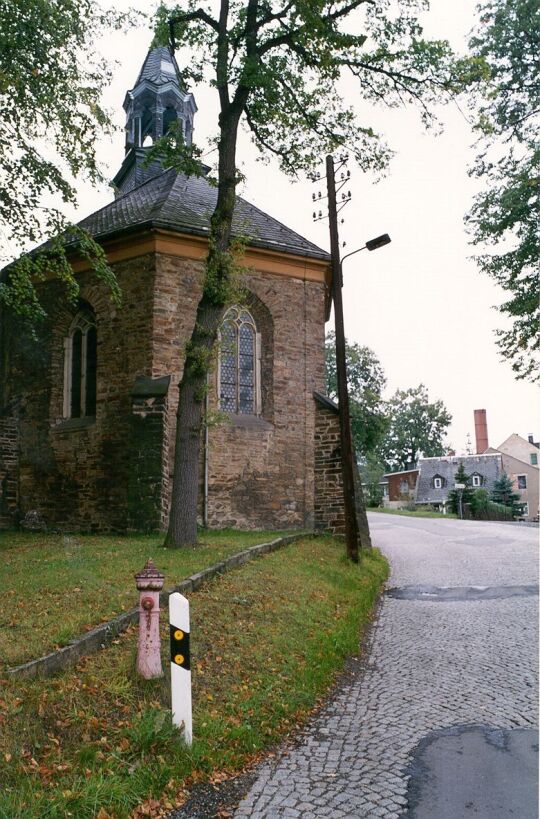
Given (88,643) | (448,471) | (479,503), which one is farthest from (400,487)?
(88,643)

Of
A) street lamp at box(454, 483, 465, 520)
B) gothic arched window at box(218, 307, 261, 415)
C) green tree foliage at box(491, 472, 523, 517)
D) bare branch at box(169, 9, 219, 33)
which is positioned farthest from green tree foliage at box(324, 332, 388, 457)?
bare branch at box(169, 9, 219, 33)

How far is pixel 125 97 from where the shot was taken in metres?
24.8

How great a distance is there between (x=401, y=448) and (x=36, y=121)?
2617 inches

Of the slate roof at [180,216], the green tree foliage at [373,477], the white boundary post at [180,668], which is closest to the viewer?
the white boundary post at [180,668]

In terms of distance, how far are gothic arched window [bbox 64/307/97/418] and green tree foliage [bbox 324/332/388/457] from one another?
57.5 ft

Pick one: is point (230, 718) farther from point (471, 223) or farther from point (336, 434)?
point (471, 223)

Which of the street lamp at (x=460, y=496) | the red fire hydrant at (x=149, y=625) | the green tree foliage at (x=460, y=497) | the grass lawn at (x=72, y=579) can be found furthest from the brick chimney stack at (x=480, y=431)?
the red fire hydrant at (x=149, y=625)

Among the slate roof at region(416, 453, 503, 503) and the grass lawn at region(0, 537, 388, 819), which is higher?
the slate roof at region(416, 453, 503, 503)

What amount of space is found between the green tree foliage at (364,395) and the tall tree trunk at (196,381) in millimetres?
21450

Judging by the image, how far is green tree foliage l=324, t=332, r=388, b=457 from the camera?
3531cm

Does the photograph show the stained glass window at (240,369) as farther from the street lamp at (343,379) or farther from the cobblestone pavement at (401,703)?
the cobblestone pavement at (401,703)

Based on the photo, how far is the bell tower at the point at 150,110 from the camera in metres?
23.5

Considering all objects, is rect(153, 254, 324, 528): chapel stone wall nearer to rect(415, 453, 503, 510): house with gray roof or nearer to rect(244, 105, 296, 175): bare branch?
rect(244, 105, 296, 175): bare branch

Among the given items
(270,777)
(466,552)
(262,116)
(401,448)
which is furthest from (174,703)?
(401,448)
